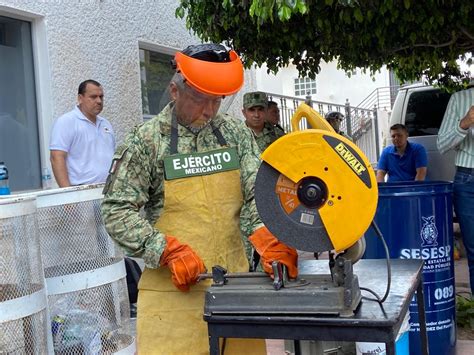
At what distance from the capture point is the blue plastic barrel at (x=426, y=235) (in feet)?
11.9

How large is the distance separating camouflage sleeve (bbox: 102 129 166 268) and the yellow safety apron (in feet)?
0.37

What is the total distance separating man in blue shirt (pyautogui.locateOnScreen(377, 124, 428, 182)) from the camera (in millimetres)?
7383

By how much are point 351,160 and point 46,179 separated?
389 centimetres

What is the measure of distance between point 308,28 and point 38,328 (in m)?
3.88

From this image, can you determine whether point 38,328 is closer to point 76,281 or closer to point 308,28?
point 76,281

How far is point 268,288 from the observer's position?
2.06m

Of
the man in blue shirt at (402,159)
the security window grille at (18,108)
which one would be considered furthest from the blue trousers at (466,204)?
the security window grille at (18,108)

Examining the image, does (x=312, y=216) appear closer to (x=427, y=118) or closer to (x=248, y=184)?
(x=248, y=184)

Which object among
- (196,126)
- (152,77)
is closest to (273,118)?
(152,77)

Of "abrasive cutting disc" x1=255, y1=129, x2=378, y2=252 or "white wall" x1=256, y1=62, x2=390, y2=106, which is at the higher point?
"white wall" x1=256, y1=62, x2=390, y2=106

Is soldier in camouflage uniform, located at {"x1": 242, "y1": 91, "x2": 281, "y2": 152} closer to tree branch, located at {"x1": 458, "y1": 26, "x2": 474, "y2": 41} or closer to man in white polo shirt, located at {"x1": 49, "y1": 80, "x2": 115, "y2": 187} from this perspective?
man in white polo shirt, located at {"x1": 49, "y1": 80, "x2": 115, "y2": 187}

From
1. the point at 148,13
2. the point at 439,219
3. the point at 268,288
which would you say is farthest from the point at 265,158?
the point at 148,13

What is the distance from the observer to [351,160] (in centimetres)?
203

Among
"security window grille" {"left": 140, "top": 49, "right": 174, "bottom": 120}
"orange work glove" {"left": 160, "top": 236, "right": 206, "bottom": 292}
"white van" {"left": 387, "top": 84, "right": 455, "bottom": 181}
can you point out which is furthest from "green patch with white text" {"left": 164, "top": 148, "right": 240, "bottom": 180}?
"white van" {"left": 387, "top": 84, "right": 455, "bottom": 181}
